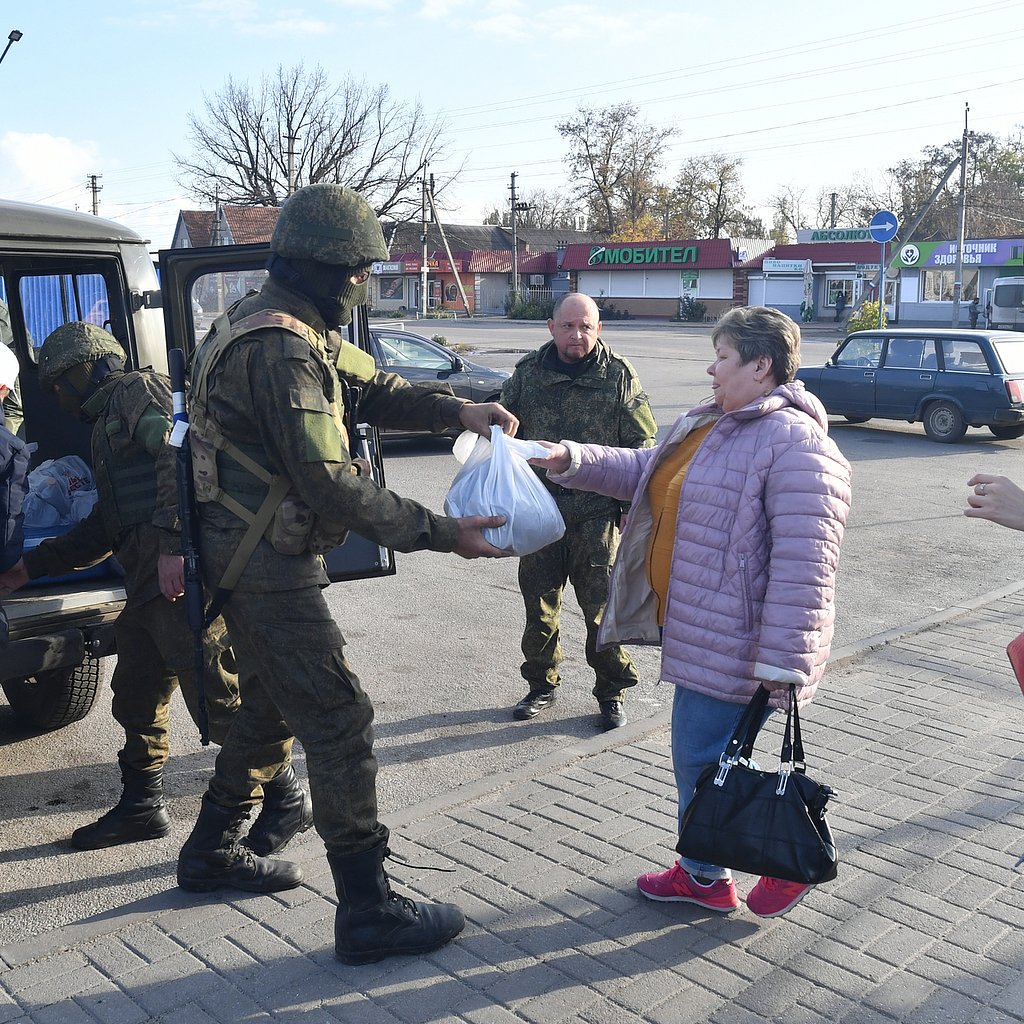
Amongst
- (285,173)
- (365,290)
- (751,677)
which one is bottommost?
(751,677)

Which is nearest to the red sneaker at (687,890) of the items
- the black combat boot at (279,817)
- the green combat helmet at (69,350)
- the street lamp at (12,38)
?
the black combat boot at (279,817)

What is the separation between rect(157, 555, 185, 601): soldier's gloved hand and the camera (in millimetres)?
3947

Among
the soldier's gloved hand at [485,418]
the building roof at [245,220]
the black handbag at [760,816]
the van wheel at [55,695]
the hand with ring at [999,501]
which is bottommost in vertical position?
the van wheel at [55,695]

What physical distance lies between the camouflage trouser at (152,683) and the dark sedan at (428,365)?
10.3 meters

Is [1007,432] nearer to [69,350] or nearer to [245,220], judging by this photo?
[69,350]

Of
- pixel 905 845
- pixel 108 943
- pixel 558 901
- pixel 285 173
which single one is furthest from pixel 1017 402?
pixel 285 173

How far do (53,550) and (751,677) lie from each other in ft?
8.81

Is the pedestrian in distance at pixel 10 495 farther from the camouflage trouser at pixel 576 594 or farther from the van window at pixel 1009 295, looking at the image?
the van window at pixel 1009 295

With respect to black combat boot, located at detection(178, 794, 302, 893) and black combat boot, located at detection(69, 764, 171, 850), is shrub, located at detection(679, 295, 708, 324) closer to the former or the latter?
black combat boot, located at detection(69, 764, 171, 850)

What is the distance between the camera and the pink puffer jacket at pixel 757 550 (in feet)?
10.3

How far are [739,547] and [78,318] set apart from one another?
Answer: 159 inches

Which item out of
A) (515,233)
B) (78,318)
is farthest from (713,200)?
(78,318)

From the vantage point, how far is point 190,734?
17.8ft

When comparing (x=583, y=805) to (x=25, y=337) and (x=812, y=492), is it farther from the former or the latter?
(x=25, y=337)
